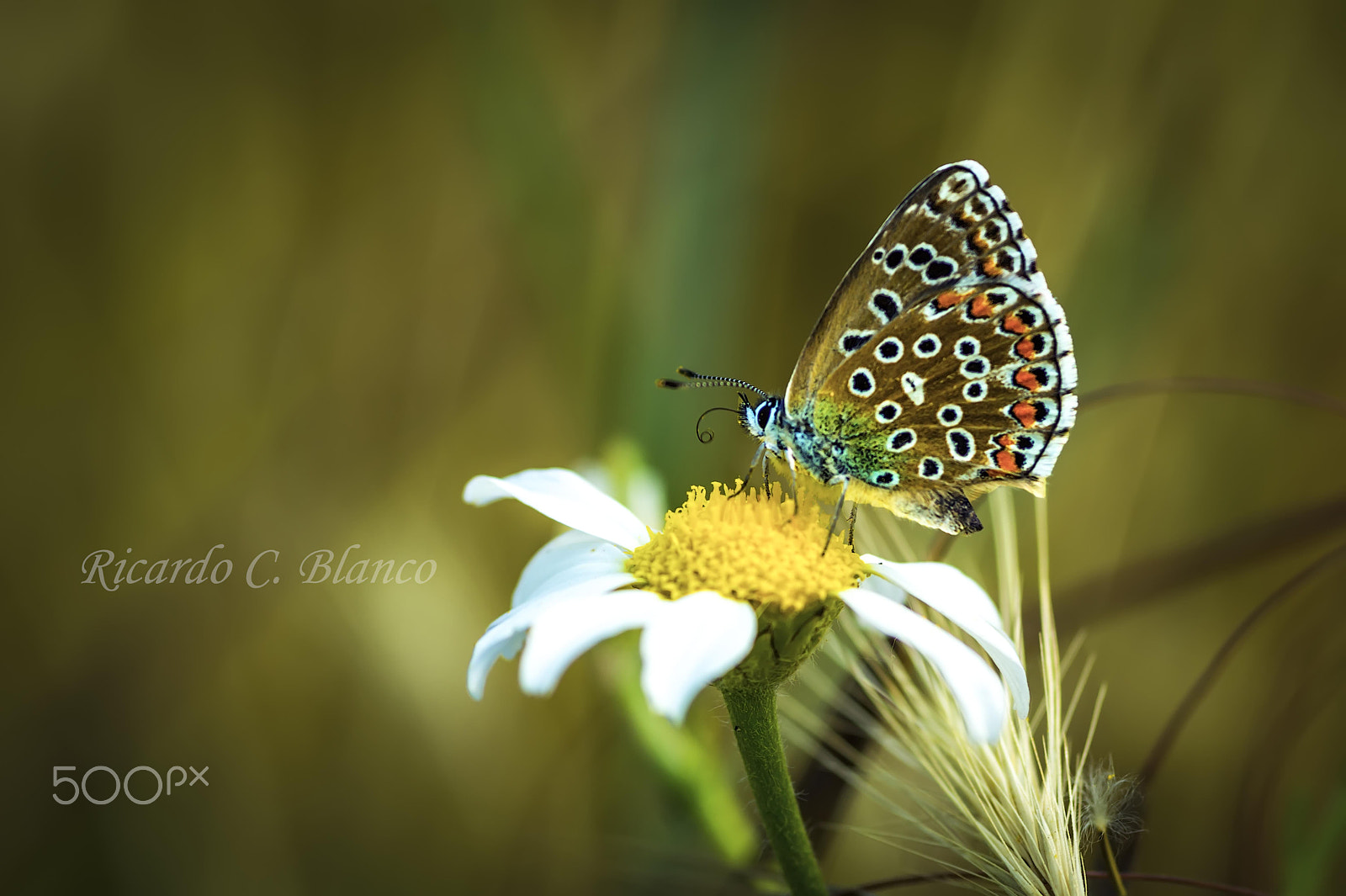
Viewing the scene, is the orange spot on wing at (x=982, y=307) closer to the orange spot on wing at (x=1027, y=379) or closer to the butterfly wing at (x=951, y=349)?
the butterfly wing at (x=951, y=349)

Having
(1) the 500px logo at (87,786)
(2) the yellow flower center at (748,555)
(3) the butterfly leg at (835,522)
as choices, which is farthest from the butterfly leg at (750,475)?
(1) the 500px logo at (87,786)

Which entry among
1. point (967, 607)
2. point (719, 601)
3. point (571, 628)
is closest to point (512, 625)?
point (571, 628)

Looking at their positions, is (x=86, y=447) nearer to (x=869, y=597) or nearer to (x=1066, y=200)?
(x=869, y=597)

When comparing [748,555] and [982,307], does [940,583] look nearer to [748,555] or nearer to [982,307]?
[748,555]

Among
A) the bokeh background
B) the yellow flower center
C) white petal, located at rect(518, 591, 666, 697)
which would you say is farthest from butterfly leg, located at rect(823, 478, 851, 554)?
the bokeh background

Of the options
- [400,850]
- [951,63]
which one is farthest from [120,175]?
[951,63]

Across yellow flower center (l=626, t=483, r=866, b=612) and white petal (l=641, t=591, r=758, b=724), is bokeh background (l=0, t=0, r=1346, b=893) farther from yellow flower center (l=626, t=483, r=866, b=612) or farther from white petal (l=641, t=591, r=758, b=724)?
white petal (l=641, t=591, r=758, b=724)
